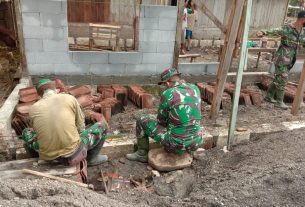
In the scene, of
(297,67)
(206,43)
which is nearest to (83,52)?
(297,67)

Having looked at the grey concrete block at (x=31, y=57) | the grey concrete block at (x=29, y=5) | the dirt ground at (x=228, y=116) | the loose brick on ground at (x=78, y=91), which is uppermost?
the grey concrete block at (x=29, y=5)

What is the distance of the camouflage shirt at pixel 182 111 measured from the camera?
404 cm

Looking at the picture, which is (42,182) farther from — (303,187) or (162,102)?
(303,187)

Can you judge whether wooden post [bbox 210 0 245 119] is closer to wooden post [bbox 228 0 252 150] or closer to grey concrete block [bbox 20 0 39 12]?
wooden post [bbox 228 0 252 150]


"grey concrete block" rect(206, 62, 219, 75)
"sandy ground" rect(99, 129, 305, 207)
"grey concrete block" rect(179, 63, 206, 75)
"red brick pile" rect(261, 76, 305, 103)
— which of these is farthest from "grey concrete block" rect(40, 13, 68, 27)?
"red brick pile" rect(261, 76, 305, 103)

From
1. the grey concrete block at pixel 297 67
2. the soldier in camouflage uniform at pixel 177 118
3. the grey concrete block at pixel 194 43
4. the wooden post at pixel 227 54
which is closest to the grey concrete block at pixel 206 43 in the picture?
the grey concrete block at pixel 194 43

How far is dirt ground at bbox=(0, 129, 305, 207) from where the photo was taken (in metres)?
3.05

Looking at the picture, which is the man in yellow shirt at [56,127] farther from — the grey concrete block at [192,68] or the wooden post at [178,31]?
the grey concrete block at [192,68]

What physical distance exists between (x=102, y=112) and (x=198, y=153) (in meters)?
1.92

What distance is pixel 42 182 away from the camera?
10.7ft

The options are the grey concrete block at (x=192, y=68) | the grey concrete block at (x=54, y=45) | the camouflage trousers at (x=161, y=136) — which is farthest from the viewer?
the grey concrete block at (x=192, y=68)

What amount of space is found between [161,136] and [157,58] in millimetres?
2977

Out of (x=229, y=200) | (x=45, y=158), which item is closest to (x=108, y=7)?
(x=45, y=158)

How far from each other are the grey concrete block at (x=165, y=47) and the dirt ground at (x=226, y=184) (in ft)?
9.12
